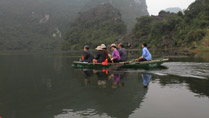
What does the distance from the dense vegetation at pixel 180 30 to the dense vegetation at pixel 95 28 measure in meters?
22.9

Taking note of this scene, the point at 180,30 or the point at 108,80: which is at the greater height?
the point at 180,30

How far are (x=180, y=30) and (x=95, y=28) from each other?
74.8 meters

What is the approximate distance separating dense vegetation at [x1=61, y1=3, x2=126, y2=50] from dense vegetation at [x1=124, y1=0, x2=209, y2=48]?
22.9 metres

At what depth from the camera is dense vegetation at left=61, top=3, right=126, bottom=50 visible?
107 meters

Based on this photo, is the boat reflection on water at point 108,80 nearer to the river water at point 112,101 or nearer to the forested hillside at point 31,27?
the river water at point 112,101

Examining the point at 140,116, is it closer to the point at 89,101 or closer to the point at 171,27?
the point at 89,101

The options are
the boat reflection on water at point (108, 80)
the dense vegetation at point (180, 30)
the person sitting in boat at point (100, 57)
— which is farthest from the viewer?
the dense vegetation at point (180, 30)

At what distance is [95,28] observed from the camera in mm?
123562

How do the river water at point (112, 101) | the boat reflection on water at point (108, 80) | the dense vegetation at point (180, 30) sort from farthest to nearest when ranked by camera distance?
the dense vegetation at point (180, 30) → the boat reflection on water at point (108, 80) → the river water at point (112, 101)

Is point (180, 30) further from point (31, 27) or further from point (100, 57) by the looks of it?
point (31, 27)

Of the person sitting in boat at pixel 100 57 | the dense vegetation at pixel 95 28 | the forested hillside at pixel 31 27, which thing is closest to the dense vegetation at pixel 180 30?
the dense vegetation at pixel 95 28

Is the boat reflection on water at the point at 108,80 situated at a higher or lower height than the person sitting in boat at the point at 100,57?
lower

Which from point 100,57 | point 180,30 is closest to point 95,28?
point 180,30

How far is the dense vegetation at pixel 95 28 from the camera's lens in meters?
107
